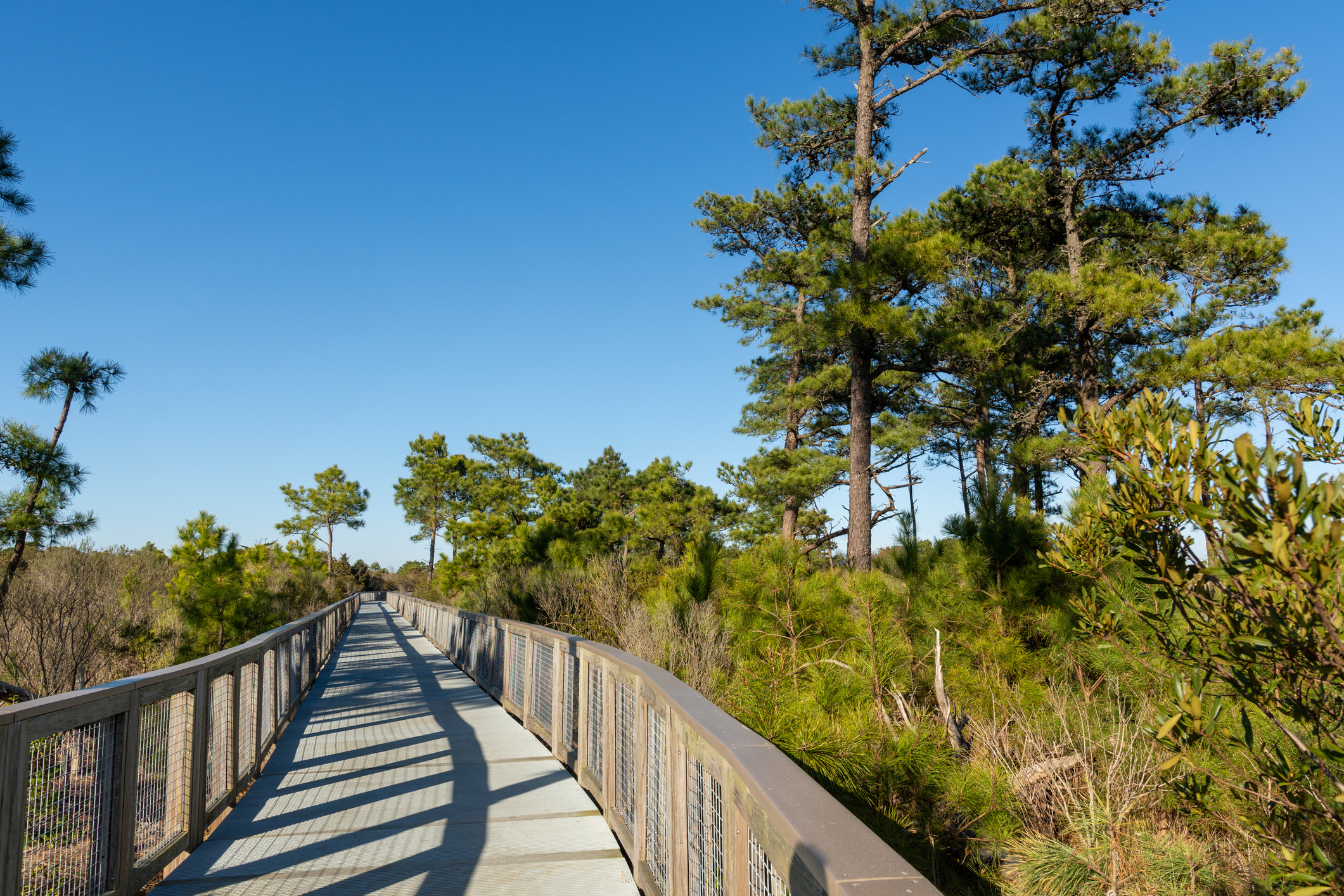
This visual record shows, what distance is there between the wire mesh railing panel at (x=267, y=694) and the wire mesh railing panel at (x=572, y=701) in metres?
2.51

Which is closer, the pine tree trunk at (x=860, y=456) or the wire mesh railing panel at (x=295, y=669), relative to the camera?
the wire mesh railing panel at (x=295, y=669)

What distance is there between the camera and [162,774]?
13.4ft

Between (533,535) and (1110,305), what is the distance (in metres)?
17.5

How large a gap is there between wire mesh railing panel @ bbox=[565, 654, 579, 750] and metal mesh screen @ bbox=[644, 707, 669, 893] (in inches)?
93.0

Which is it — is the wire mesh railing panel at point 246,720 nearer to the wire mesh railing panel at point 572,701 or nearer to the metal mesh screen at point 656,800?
the wire mesh railing panel at point 572,701

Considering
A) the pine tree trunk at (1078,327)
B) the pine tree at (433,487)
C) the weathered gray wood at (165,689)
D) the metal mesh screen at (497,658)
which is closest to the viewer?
the weathered gray wood at (165,689)

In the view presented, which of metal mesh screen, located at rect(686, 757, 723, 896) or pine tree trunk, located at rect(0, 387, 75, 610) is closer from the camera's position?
metal mesh screen, located at rect(686, 757, 723, 896)

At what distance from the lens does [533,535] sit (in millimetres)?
25109

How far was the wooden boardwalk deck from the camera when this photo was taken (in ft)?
12.8

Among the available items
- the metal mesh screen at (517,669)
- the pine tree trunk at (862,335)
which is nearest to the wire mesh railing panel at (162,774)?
the metal mesh screen at (517,669)

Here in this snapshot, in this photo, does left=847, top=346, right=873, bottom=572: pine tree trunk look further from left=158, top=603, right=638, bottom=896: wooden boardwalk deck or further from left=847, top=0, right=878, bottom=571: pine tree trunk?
Answer: left=158, top=603, right=638, bottom=896: wooden boardwalk deck

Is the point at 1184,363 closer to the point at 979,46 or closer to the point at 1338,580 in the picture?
the point at 979,46

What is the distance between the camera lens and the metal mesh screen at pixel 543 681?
23.1ft

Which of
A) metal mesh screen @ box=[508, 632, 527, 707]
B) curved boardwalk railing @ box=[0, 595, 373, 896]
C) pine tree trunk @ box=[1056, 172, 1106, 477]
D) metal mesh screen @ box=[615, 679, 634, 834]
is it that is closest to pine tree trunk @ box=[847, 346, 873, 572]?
pine tree trunk @ box=[1056, 172, 1106, 477]
